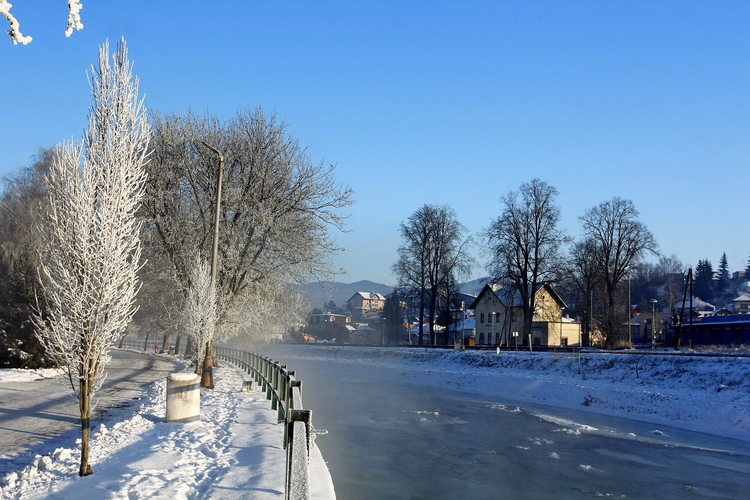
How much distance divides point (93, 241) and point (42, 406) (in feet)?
35.4

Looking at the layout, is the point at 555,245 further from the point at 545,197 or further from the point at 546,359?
the point at 546,359

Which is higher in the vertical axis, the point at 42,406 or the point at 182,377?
the point at 182,377

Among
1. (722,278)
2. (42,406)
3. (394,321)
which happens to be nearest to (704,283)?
(722,278)

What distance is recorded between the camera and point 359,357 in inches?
2409

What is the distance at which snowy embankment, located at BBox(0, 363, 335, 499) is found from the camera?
752 centimetres

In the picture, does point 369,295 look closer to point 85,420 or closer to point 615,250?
point 615,250

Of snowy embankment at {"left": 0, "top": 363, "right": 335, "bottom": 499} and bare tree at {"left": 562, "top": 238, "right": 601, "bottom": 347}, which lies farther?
bare tree at {"left": 562, "top": 238, "right": 601, "bottom": 347}

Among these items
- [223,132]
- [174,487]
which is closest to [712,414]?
[174,487]

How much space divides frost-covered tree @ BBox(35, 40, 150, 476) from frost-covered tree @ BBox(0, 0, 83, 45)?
209 inches

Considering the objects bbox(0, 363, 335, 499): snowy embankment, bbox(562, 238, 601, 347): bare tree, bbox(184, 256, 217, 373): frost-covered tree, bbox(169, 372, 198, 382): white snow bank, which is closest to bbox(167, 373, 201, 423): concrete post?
bbox(169, 372, 198, 382): white snow bank

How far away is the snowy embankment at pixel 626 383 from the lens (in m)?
22.4

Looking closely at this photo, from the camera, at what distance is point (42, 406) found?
1681 centimetres

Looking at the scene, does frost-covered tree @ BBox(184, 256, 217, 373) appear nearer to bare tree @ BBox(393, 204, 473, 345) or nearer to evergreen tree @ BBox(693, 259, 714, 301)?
bare tree @ BBox(393, 204, 473, 345)

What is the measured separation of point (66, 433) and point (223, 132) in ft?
63.4
